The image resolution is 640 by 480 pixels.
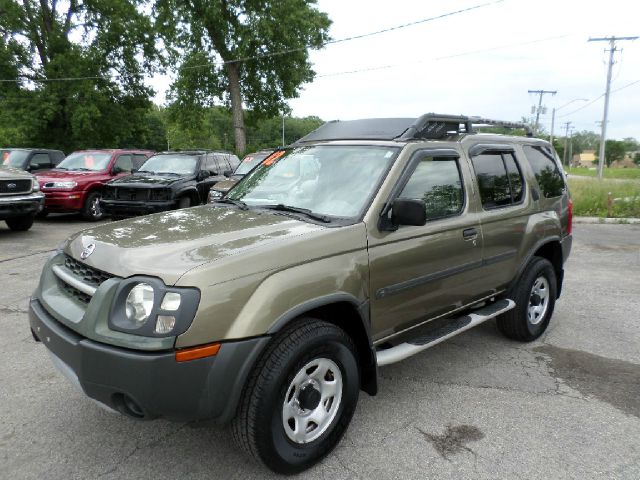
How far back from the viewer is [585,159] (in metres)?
139

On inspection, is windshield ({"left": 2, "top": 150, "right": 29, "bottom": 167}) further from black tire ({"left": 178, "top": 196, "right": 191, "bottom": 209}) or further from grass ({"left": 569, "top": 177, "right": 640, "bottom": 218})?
grass ({"left": 569, "top": 177, "right": 640, "bottom": 218})

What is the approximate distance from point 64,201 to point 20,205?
2300 millimetres

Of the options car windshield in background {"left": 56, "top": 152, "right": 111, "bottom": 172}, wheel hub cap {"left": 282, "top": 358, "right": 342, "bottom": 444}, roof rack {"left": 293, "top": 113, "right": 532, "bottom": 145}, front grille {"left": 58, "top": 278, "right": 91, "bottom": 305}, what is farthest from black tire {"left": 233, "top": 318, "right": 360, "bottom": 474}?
car windshield in background {"left": 56, "top": 152, "right": 111, "bottom": 172}

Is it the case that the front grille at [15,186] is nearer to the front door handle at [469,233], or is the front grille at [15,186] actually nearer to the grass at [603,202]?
the front door handle at [469,233]

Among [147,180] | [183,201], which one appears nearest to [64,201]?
[147,180]

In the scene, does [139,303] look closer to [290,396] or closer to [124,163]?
[290,396]

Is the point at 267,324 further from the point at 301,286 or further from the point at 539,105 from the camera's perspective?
the point at 539,105

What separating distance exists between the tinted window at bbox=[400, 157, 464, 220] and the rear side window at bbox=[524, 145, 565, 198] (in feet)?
4.18

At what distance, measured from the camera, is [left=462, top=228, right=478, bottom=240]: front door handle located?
3.68 m

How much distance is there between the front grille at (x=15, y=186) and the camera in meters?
9.36

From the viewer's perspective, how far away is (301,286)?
2629 millimetres

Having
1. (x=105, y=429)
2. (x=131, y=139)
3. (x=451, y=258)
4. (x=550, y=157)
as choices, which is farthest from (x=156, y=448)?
(x=131, y=139)

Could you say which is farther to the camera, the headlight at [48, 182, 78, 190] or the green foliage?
the green foliage

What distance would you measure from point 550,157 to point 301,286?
3.52 meters
